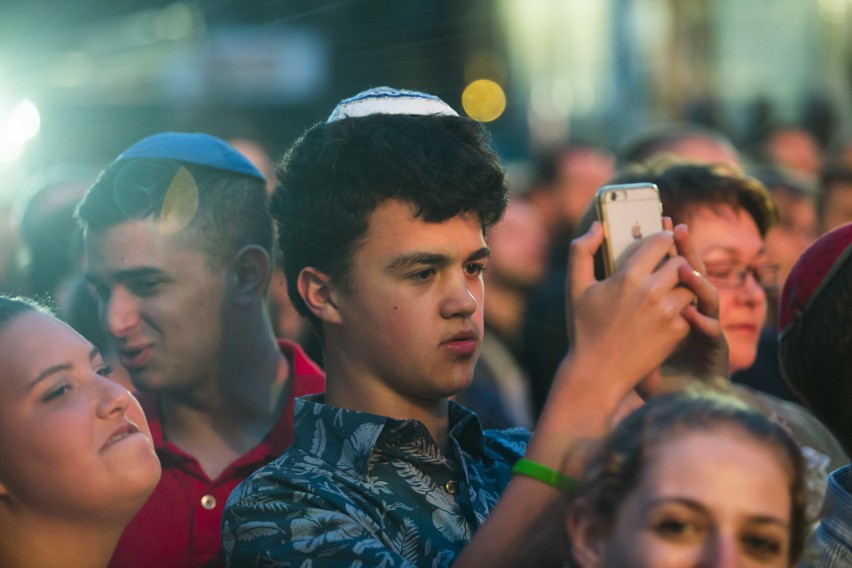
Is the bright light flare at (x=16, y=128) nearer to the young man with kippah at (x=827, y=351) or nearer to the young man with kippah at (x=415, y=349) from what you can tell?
the young man with kippah at (x=415, y=349)

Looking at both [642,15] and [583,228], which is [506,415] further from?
[642,15]

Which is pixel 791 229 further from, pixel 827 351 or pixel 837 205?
pixel 827 351

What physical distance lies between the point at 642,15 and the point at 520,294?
723cm

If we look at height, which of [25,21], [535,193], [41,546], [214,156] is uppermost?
[25,21]

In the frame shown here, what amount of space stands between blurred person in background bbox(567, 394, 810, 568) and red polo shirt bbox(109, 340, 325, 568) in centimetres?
127

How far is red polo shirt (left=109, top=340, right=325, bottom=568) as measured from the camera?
9.23 feet

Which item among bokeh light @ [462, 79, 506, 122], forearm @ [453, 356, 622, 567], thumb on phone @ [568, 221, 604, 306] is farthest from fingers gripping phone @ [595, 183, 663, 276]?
bokeh light @ [462, 79, 506, 122]

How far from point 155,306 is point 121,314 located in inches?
3.7

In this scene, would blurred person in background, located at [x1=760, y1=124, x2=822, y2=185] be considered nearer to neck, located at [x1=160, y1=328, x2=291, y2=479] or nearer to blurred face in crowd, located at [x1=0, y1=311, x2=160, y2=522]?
neck, located at [x1=160, y1=328, x2=291, y2=479]

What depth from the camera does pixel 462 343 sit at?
2434mm

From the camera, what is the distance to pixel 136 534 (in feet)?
9.29

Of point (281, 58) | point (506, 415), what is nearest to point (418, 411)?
point (506, 415)

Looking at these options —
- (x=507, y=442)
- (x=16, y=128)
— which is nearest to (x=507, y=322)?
(x=16, y=128)

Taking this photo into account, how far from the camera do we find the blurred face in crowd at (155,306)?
10.2 feet
